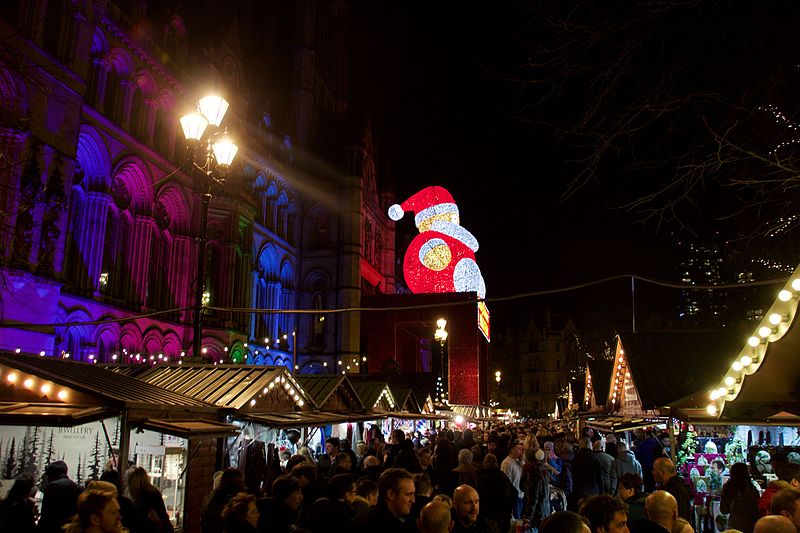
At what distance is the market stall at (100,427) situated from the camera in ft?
24.5

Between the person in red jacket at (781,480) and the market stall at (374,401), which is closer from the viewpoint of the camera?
the person in red jacket at (781,480)

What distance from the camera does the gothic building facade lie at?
20.0 metres

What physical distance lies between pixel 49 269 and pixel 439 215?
84.6ft

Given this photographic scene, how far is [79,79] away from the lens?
22.6 metres

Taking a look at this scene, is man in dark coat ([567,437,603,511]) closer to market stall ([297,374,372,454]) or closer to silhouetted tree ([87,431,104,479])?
market stall ([297,374,372,454])

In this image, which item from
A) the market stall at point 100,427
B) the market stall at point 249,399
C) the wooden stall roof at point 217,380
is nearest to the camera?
the market stall at point 100,427

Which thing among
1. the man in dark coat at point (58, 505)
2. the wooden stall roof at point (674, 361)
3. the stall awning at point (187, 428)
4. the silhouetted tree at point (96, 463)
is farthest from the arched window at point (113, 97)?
the man in dark coat at point (58, 505)

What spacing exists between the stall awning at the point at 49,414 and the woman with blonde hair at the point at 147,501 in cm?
109

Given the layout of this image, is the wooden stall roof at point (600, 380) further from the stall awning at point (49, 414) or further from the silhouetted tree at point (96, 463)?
the stall awning at point (49, 414)

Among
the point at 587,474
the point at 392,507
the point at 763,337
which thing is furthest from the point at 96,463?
the point at 763,337

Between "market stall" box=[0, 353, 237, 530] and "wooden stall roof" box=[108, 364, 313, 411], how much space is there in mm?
1440

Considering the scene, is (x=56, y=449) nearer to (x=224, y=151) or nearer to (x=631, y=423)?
(x=224, y=151)

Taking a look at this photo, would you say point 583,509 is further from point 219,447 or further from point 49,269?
point 49,269

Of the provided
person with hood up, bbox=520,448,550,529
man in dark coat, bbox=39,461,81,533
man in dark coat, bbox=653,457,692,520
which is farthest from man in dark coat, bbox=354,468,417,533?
person with hood up, bbox=520,448,550,529
